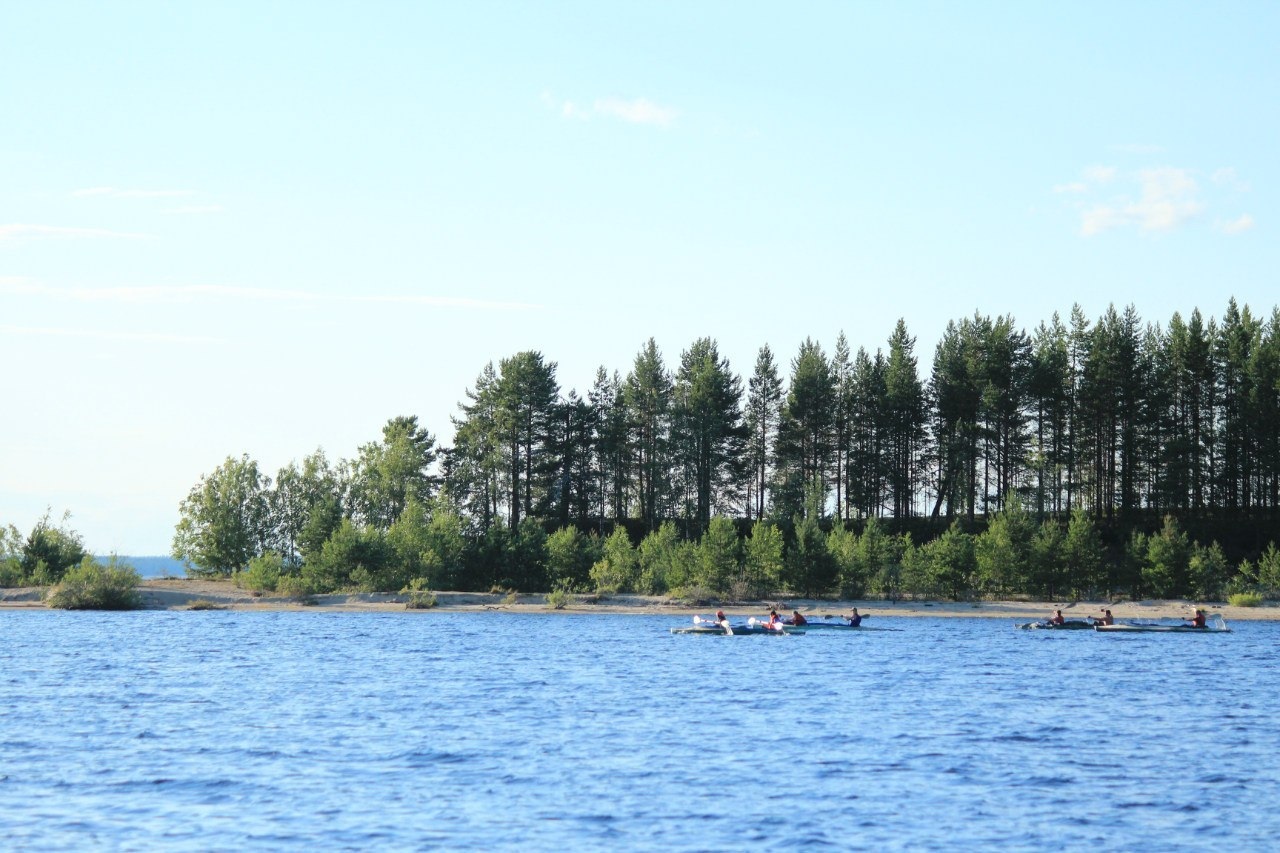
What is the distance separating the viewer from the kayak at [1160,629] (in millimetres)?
77250

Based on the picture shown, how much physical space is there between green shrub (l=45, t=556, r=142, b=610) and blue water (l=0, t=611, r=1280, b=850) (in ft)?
111

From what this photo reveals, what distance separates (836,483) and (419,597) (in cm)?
4276

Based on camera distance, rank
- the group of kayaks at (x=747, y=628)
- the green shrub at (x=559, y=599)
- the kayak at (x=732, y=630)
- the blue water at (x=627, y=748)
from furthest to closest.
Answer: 1. the green shrub at (x=559, y=599)
2. the group of kayaks at (x=747, y=628)
3. the kayak at (x=732, y=630)
4. the blue water at (x=627, y=748)

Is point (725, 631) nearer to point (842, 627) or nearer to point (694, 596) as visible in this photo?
point (842, 627)

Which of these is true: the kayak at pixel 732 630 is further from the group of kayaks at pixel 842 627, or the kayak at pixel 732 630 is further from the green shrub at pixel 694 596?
the green shrub at pixel 694 596

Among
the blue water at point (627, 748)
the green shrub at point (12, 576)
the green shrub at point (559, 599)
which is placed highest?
the green shrub at point (12, 576)

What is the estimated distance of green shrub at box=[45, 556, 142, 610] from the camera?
96.4 m

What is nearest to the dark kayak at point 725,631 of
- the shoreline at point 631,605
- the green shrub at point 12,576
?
the shoreline at point 631,605

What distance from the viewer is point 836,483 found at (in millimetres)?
122250

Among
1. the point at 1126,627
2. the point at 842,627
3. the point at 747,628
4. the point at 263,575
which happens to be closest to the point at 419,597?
the point at 263,575

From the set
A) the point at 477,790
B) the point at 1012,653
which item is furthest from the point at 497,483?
the point at 477,790

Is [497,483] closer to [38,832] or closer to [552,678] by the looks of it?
[552,678]

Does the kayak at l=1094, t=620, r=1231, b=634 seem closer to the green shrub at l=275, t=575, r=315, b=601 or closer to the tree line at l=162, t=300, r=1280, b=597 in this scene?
the tree line at l=162, t=300, r=1280, b=597

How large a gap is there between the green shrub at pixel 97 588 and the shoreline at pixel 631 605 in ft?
6.12
